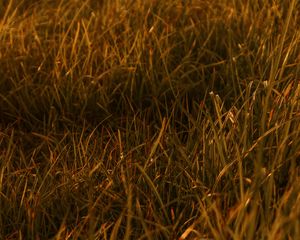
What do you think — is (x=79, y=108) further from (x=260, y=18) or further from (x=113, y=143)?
(x=260, y=18)

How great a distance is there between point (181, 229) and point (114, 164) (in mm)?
385

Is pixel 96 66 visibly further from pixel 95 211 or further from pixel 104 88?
pixel 95 211

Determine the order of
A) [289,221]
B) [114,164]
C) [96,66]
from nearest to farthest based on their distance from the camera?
[289,221]
[114,164]
[96,66]

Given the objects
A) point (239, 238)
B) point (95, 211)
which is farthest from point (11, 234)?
point (239, 238)

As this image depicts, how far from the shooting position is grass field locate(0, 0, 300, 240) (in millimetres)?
1491

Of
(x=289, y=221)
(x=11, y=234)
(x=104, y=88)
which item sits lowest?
(x=11, y=234)

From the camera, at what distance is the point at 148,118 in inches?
81.9

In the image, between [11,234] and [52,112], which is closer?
[11,234]

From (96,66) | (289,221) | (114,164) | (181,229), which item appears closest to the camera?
(289,221)

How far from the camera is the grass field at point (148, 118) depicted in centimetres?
149

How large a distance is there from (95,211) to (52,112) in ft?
2.26

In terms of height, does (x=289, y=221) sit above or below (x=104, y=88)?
above

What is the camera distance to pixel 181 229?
1488 mm

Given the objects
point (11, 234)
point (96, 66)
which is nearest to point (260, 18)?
point (96, 66)
